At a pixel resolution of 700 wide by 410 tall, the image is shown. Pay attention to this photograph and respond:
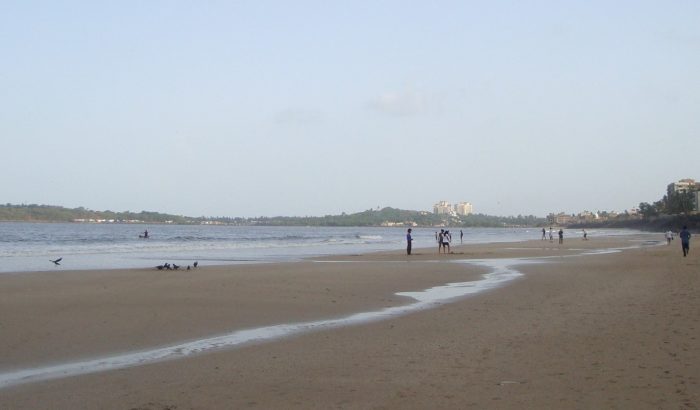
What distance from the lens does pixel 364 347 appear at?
9.69 m

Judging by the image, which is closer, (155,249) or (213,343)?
(213,343)

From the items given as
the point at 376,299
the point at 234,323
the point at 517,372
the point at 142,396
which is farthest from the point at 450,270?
the point at 142,396

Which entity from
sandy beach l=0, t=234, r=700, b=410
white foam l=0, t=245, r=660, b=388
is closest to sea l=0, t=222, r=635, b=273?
sandy beach l=0, t=234, r=700, b=410

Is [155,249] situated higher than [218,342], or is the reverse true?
[155,249]

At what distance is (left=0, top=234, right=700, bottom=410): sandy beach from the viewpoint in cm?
687

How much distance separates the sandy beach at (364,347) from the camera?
6.87m

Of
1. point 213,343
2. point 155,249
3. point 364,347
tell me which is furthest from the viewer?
point 155,249

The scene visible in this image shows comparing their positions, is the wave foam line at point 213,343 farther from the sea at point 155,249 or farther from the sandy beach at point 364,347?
the sea at point 155,249

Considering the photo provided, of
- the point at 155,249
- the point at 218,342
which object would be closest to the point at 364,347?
the point at 218,342

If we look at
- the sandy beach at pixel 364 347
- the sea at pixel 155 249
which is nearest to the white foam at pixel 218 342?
the sandy beach at pixel 364 347

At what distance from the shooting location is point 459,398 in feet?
22.2

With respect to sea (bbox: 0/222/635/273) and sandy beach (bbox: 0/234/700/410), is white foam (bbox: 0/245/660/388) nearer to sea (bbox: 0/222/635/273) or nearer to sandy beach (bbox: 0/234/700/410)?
sandy beach (bbox: 0/234/700/410)

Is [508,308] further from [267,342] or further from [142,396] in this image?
[142,396]

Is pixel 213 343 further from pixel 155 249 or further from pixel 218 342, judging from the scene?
pixel 155 249
